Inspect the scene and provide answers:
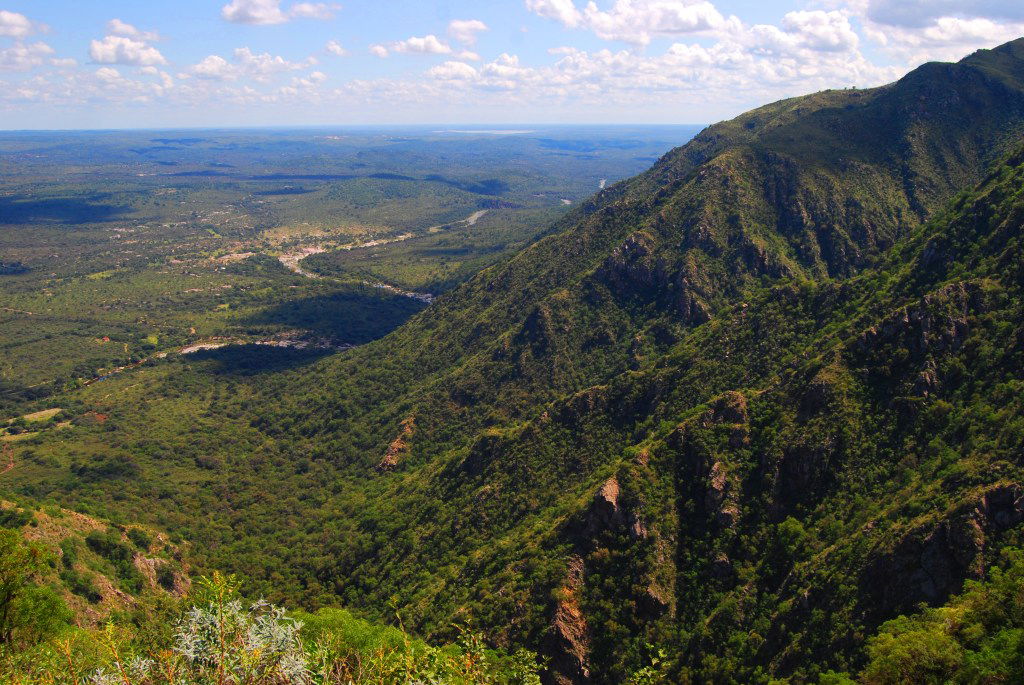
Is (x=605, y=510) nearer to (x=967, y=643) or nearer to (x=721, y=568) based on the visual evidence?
(x=721, y=568)

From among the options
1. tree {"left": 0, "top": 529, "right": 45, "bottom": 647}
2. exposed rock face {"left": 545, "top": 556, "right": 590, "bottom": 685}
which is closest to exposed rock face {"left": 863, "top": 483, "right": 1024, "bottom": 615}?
exposed rock face {"left": 545, "top": 556, "right": 590, "bottom": 685}

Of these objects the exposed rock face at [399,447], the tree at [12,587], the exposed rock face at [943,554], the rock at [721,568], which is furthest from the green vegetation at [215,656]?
the exposed rock face at [399,447]

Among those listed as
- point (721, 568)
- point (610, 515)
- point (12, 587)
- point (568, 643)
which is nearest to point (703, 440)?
point (610, 515)

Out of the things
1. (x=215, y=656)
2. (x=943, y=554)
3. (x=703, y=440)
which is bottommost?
(x=703, y=440)

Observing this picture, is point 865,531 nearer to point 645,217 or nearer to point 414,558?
point 414,558

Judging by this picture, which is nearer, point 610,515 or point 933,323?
point 933,323

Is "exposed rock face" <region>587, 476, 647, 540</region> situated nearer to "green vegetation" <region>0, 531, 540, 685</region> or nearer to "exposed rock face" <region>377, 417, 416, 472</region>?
"green vegetation" <region>0, 531, 540, 685</region>

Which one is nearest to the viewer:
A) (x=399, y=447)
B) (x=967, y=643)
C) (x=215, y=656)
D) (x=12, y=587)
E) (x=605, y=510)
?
(x=215, y=656)
